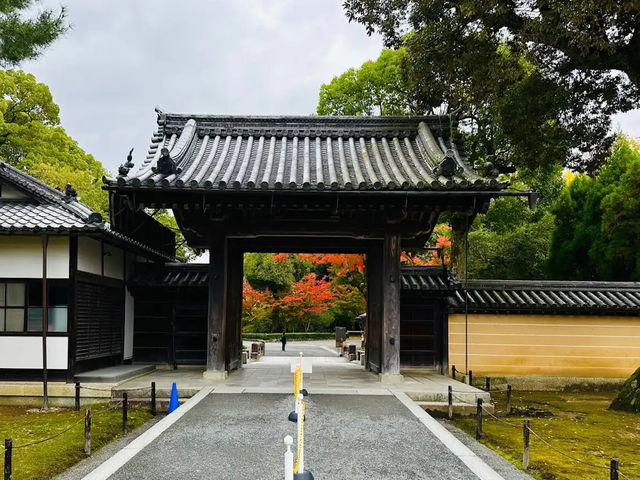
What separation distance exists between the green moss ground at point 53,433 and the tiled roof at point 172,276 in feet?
13.9

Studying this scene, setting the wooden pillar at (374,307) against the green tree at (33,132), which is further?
the green tree at (33,132)

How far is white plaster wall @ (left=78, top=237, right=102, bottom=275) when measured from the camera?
38.3 ft

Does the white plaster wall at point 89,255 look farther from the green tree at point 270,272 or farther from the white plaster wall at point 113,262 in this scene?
the green tree at point 270,272

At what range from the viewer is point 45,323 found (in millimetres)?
10859

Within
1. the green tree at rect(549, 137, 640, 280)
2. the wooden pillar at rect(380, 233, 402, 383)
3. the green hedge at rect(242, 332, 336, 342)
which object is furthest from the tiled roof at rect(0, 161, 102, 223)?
the green hedge at rect(242, 332, 336, 342)

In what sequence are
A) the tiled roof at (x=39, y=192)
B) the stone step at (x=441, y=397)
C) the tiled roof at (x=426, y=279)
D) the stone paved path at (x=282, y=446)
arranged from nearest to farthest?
the stone paved path at (x=282, y=446)
the stone step at (x=441, y=397)
the tiled roof at (x=39, y=192)
the tiled roof at (x=426, y=279)

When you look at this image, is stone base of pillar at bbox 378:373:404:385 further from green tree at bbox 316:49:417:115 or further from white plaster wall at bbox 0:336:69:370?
green tree at bbox 316:49:417:115

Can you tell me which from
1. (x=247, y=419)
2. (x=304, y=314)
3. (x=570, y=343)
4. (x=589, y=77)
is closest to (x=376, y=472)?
(x=247, y=419)

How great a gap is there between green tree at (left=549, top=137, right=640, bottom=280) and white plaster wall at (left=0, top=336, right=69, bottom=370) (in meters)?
17.8

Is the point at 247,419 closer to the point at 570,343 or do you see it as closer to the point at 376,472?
the point at 376,472

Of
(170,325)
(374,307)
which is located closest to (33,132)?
(170,325)

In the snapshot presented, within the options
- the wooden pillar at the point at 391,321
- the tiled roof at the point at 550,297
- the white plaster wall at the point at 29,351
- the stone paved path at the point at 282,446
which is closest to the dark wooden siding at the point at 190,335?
the white plaster wall at the point at 29,351

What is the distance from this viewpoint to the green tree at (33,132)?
27.1 meters

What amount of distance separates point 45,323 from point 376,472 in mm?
8039
